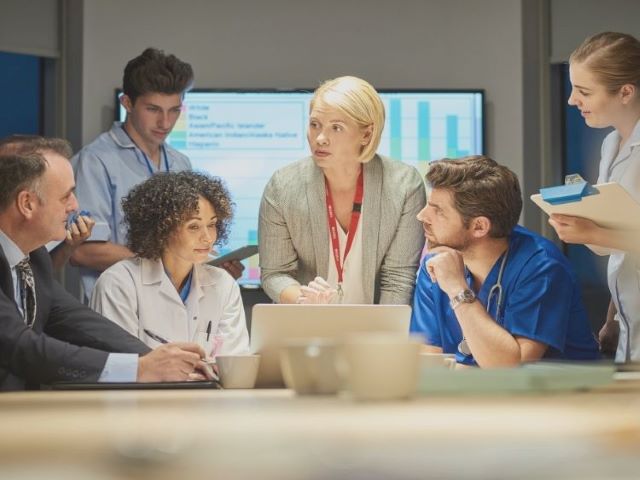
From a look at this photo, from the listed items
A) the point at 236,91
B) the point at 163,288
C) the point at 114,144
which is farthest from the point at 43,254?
the point at 236,91

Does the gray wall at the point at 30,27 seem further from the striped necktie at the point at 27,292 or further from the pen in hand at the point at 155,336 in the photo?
the striped necktie at the point at 27,292

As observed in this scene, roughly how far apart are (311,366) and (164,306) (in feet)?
5.86

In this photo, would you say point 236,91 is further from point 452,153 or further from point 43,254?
point 43,254

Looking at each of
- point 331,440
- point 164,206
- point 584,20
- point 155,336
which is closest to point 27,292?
point 155,336

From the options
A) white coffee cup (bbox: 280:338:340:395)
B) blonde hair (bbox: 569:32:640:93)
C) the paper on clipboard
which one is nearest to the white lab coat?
blonde hair (bbox: 569:32:640:93)

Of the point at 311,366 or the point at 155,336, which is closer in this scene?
the point at 311,366

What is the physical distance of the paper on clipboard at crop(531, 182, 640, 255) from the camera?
8.45 feet

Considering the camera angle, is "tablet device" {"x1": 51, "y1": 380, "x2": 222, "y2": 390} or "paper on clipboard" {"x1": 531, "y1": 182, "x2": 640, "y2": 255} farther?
"paper on clipboard" {"x1": 531, "y1": 182, "x2": 640, "y2": 255}

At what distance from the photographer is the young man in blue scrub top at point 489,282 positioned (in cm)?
279

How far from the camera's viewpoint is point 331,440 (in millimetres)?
834

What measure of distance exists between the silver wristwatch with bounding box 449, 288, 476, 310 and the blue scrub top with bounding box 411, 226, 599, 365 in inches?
4.1

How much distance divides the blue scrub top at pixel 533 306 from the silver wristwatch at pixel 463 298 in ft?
0.34

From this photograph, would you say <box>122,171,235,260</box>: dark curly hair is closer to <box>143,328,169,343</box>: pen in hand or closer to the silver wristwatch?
<box>143,328,169,343</box>: pen in hand

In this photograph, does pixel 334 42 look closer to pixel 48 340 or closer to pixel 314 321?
pixel 48 340
